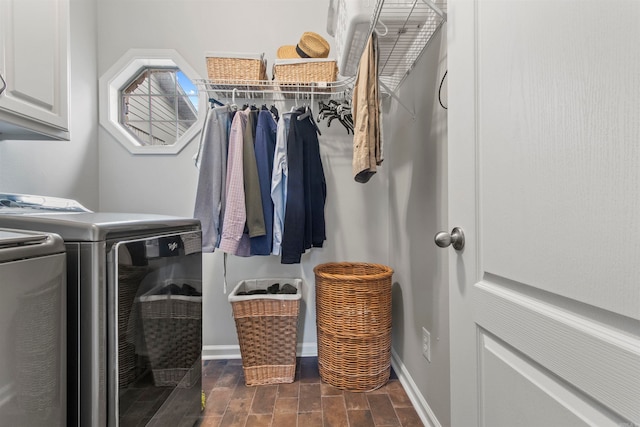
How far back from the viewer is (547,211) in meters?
0.50

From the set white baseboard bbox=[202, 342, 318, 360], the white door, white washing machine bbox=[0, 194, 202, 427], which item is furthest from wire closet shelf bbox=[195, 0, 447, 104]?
white baseboard bbox=[202, 342, 318, 360]

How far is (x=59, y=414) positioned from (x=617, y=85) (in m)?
1.25

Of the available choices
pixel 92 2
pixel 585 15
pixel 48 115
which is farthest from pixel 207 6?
pixel 585 15

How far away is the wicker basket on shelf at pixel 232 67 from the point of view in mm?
1665

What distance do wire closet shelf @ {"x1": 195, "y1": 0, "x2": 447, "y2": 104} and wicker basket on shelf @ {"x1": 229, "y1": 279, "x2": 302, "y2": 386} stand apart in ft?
4.09

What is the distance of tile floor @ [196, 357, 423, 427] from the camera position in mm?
1345

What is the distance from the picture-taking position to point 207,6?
78.7 inches

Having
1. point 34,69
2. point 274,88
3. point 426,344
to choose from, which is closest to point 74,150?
point 34,69

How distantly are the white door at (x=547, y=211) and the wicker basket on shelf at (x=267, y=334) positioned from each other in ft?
3.44

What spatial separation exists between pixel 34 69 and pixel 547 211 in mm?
1732

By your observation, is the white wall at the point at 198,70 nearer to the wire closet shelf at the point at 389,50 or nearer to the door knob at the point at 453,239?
the wire closet shelf at the point at 389,50

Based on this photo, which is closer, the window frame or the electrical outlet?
the electrical outlet

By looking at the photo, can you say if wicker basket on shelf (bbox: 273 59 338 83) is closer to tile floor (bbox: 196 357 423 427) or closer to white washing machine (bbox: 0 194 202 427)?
white washing machine (bbox: 0 194 202 427)

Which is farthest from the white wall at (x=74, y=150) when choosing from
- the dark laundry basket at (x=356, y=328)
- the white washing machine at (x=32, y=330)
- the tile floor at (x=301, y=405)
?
the dark laundry basket at (x=356, y=328)
